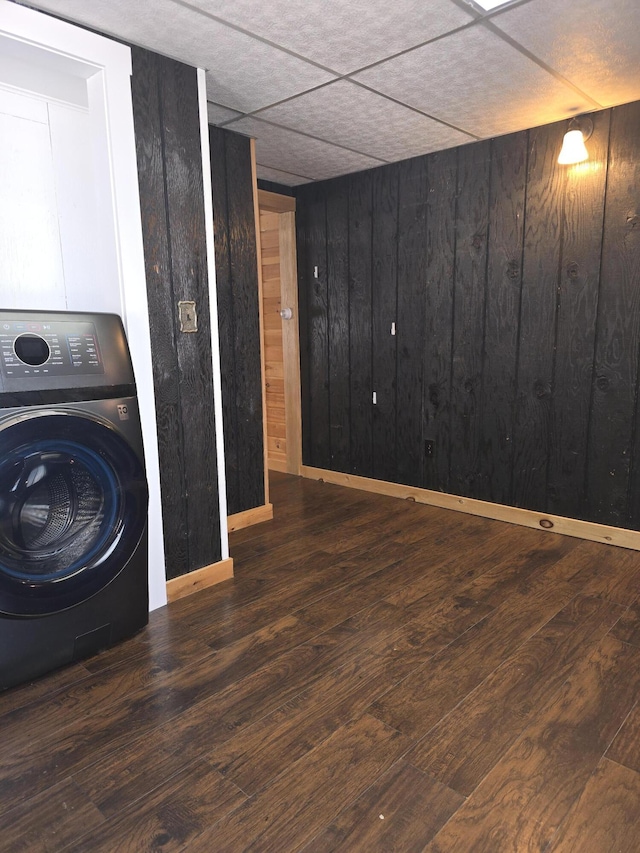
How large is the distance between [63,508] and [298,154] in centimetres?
263

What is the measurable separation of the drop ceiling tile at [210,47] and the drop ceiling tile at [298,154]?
340 millimetres

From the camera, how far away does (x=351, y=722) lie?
1730mm

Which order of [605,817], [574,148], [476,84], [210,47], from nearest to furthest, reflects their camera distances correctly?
[605,817] < [210,47] < [476,84] < [574,148]

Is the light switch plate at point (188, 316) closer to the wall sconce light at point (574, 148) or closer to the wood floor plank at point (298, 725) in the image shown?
the wood floor plank at point (298, 725)

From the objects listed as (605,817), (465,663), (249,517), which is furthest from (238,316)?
(605,817)

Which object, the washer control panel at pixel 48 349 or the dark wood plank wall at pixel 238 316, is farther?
the dark wood plank wall at pixel 238 316

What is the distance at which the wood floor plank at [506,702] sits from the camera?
1562 mm

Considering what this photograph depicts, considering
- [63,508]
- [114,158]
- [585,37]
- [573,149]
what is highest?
[585,37]

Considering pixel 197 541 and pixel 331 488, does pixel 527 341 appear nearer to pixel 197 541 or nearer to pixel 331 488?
pixel 331 488

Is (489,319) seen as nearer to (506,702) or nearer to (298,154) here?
(298,154)

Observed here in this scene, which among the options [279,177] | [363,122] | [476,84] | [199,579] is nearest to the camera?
[476,84]

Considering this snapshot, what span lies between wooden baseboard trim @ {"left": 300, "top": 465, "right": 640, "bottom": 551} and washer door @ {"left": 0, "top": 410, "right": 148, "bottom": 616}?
2.22 metres

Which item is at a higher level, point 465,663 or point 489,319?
point 489,319

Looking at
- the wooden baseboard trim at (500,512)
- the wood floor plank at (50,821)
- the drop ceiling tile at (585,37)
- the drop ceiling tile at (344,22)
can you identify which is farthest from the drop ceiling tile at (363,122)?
the wood floor plank at (50,821)
